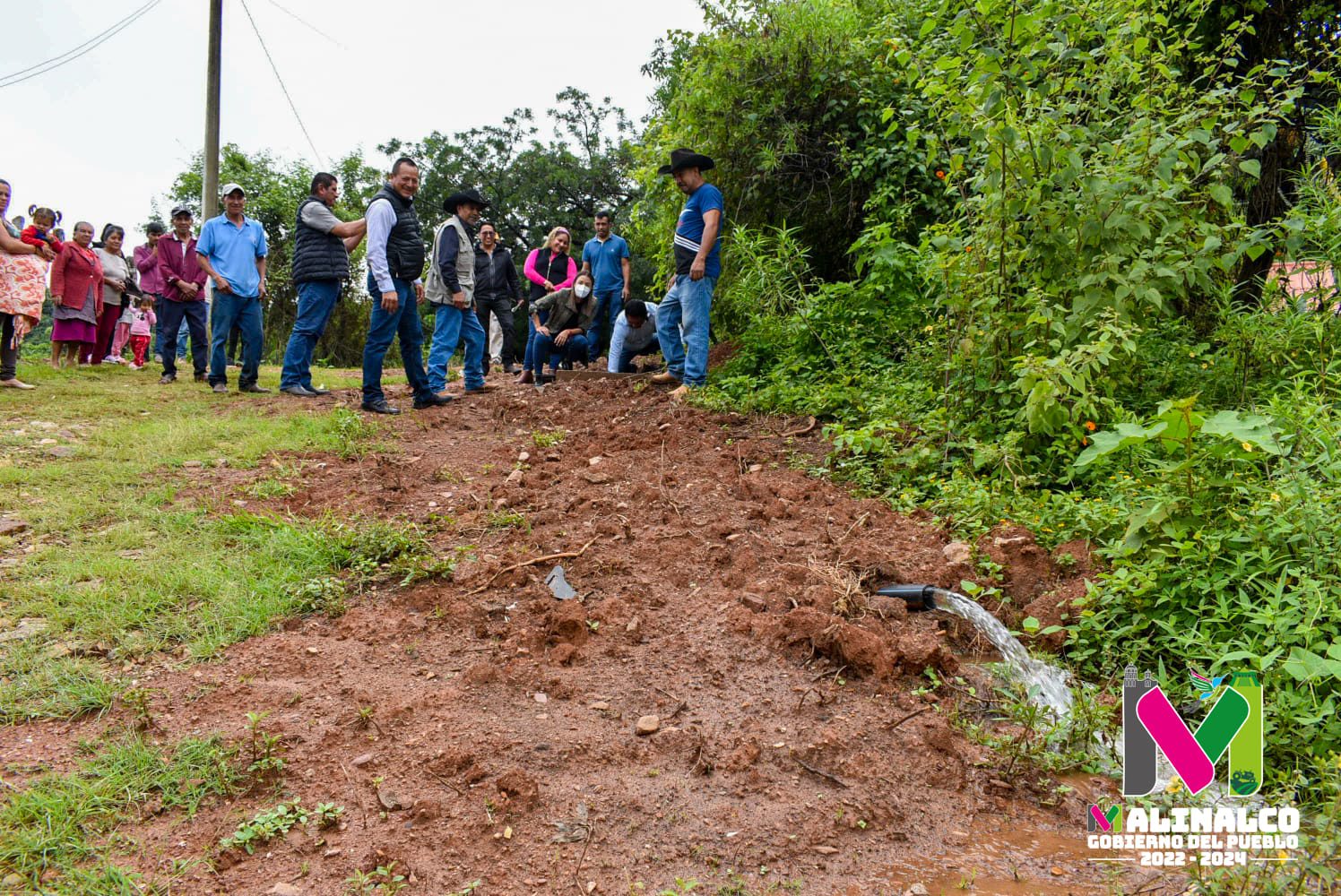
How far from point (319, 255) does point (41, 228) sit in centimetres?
304

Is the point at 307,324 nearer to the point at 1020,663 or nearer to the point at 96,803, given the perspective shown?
the point at 96,803

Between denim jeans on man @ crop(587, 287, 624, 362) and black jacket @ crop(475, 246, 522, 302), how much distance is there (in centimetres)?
94

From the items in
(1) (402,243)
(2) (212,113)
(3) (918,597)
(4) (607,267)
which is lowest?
(3) (918,597)

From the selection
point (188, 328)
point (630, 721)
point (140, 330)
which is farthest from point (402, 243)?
point (140, 330)

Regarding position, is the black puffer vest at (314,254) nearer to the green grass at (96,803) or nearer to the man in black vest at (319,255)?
the man in black vest at (319,255)

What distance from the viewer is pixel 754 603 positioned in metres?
3.32

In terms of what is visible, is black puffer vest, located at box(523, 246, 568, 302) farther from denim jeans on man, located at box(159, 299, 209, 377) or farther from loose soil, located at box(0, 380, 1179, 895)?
loose soil, located at box(0, 380, 1179, 895)

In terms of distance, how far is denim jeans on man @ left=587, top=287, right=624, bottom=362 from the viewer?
9133 mm

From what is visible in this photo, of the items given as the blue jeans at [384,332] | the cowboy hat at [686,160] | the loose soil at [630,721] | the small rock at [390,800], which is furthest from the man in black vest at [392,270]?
the small rock at [390,800]

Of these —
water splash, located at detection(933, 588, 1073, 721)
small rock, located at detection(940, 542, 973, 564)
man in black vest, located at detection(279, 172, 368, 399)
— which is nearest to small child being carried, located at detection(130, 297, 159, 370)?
man in black vest, located at detection(279, 172, 368, 399)

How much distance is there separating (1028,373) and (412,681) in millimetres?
2865

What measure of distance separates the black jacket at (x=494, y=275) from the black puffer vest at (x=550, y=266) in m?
0.39

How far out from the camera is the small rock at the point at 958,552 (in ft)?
11.7

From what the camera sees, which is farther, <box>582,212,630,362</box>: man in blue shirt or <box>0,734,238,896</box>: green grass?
<box>582,212,630,362</box>: man in blue shirt
